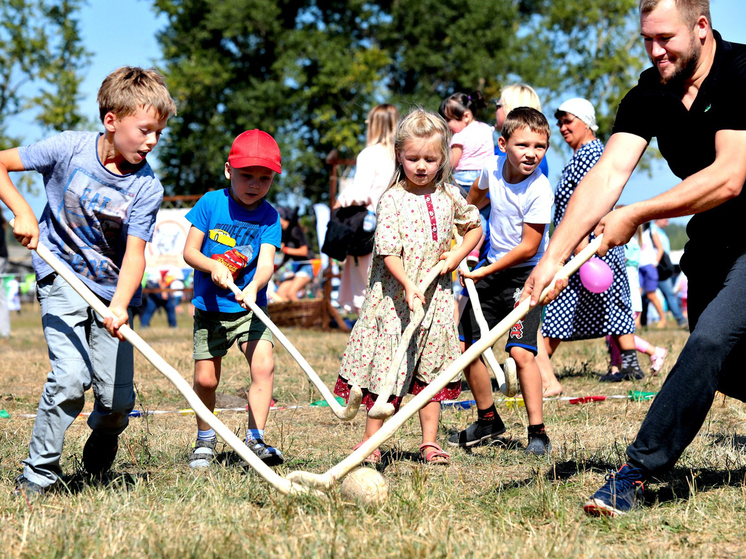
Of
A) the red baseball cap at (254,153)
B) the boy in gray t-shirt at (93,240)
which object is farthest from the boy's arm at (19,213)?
the red baseball cap at (254,153)

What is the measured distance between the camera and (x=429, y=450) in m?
4.02

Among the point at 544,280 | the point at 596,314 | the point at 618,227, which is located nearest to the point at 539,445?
the point at 544,280

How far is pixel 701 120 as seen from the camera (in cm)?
305

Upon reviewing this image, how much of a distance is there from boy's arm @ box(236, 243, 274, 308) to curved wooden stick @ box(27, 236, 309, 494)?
2.86ft

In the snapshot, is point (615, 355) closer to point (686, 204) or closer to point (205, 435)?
point (205, 435)

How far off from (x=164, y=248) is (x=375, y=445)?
535 inches

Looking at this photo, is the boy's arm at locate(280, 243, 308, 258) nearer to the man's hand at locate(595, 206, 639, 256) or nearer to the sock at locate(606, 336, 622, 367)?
the sock at locate(606, 336, 622, 367)

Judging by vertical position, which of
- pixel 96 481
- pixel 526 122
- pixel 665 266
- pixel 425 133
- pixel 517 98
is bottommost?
pixel 96 481

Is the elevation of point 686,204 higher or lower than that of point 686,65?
lower

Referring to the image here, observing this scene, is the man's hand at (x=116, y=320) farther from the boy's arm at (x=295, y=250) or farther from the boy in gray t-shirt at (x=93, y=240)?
the boy's arm at (x=295, y=250)

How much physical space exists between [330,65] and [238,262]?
24808mm

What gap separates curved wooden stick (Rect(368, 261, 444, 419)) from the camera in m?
3.36

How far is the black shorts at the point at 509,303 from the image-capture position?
4.48 meters

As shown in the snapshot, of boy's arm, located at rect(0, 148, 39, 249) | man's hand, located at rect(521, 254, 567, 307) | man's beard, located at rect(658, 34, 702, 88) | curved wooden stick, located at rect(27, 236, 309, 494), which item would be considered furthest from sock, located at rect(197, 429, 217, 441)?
man's beard, located at rect(658, 34, 702, 88)
